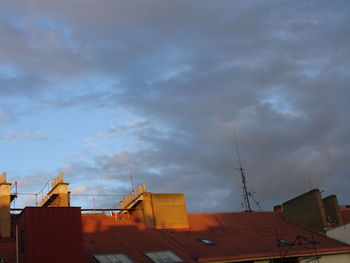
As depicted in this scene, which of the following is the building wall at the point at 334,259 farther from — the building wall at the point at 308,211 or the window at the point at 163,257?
the window at the point at 163,257

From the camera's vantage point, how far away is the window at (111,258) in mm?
33138

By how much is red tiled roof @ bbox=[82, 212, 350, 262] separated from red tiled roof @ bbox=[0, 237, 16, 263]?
16.0ft

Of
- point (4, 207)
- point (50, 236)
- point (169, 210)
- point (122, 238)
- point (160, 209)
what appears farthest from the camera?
point (169, 210)

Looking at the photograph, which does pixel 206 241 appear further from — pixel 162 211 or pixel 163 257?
pixel 163 257

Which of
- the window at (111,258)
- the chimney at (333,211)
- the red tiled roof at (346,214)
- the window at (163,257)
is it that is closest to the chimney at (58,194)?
the window at (111,258)

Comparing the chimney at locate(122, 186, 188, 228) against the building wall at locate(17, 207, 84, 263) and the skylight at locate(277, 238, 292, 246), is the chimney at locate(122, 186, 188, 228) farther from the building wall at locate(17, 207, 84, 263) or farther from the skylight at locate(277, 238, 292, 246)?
the building wall at locate(17, 207, 84, 263)

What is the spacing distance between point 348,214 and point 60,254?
32671 mm

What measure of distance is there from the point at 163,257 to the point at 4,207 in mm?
12178

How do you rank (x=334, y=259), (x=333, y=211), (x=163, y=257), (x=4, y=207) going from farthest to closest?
(x=333, y=211), (x=334, y=259), (x=4, y=207), (x=163, y=257)

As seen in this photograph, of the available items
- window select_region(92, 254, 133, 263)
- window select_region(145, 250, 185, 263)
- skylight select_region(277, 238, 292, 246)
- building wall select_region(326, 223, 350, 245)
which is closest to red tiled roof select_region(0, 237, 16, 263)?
window select_region(92, 254, 133, 263)

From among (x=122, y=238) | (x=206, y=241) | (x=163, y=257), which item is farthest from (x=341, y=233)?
(x=122, y=238)

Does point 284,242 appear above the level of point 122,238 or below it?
below

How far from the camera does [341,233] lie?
143 feet

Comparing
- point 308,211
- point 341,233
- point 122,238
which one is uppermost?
point 308,211
